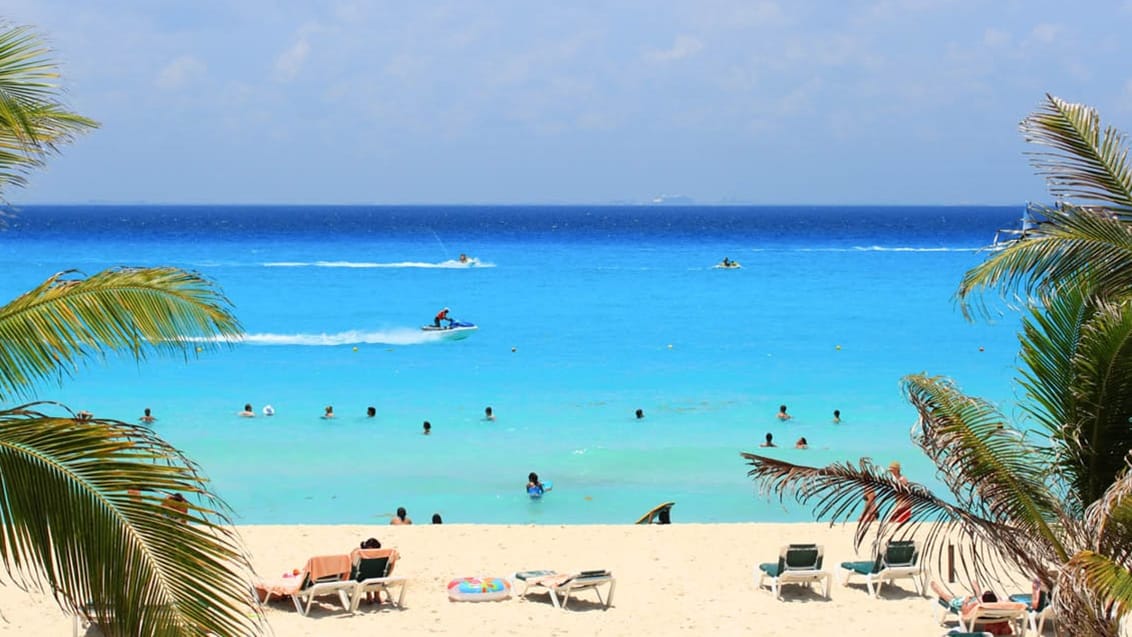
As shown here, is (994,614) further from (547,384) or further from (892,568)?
(547,384)

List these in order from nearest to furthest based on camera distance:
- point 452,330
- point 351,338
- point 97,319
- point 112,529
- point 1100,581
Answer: point 112,529
point 97,319
point 1100,581
point 351,338
point 452,330

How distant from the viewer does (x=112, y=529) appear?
480 cm

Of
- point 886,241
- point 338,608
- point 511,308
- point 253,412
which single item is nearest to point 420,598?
point 338,608

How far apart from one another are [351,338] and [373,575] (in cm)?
2931

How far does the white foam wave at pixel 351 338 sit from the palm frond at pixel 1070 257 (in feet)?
108

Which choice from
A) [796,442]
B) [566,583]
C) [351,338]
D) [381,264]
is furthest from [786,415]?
[381,264]

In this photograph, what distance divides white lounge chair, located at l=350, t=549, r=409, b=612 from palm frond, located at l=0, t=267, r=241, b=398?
20.6 ft

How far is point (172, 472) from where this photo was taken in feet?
16.4

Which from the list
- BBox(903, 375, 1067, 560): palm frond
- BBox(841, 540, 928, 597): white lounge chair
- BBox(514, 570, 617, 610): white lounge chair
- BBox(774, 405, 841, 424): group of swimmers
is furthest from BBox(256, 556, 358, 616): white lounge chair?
BBox(774, 405, 841, 424): group of swimmers

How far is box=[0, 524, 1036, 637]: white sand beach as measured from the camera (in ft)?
36.1

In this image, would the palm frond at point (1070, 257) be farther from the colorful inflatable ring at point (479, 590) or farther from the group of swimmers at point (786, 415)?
the group of swimmers at point (786, 415)

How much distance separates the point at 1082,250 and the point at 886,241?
3941 inches

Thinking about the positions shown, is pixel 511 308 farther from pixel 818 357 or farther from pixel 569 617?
pixel 569 617

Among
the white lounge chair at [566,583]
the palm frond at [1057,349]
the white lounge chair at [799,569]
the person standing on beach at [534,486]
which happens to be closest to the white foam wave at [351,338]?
the person standing on beach at [534,486]
